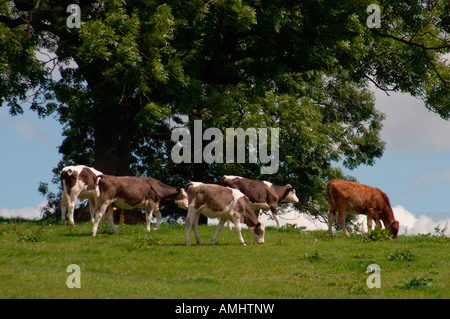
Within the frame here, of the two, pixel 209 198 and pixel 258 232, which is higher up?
pixel 209 198

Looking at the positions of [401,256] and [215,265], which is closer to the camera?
[215,265]

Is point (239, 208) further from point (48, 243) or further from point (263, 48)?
point (263, 48)

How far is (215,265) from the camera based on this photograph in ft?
52.6

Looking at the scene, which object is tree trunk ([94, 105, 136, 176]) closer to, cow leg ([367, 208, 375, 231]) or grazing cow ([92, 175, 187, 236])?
grazing cow ([92, 175, 187, 236])

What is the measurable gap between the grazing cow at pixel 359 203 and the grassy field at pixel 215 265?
35.6 inches

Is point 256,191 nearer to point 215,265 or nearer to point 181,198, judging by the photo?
point 181,198

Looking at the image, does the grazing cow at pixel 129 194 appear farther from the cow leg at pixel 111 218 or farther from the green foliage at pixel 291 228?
the green foliage at pixel 291 228

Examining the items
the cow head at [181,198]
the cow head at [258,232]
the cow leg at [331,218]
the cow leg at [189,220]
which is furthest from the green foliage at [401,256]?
the cow head at [181,198]

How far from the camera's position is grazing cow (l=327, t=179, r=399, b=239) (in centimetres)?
2217

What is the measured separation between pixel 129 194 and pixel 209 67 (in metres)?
10.3

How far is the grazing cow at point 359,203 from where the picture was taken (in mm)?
22172

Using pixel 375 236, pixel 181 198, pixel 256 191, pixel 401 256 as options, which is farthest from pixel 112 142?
pixel 401 256

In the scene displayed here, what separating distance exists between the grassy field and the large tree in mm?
7297
